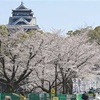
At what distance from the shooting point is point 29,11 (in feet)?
396

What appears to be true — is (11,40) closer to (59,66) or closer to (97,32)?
(59,66)

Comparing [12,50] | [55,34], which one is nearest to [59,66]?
[55,34]

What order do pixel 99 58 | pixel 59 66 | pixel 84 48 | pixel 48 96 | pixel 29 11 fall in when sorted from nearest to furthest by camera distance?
pixel 48 96, pixel 59 66, pixel 84 48, pixel 99 58, pixel 29 11

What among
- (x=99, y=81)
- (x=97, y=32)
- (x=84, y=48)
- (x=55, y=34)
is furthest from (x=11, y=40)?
(x=97, y=32)

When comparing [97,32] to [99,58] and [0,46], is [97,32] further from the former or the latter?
[0,46]

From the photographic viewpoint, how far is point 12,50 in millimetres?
32219

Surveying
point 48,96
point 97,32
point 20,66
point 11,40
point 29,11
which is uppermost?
point 29,11

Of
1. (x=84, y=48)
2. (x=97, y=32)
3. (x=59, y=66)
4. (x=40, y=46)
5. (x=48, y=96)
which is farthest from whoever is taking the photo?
(x=97, y=32)

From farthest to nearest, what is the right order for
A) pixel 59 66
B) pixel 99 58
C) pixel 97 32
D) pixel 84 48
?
pixel 97 32
pixel 99 58
pixel 84 48
pixel 59 66

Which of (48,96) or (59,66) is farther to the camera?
(59,66)

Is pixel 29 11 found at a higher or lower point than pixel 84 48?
higher

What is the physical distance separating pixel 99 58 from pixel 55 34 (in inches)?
275

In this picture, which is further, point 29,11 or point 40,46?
point 29,11

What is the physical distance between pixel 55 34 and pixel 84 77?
649cm
